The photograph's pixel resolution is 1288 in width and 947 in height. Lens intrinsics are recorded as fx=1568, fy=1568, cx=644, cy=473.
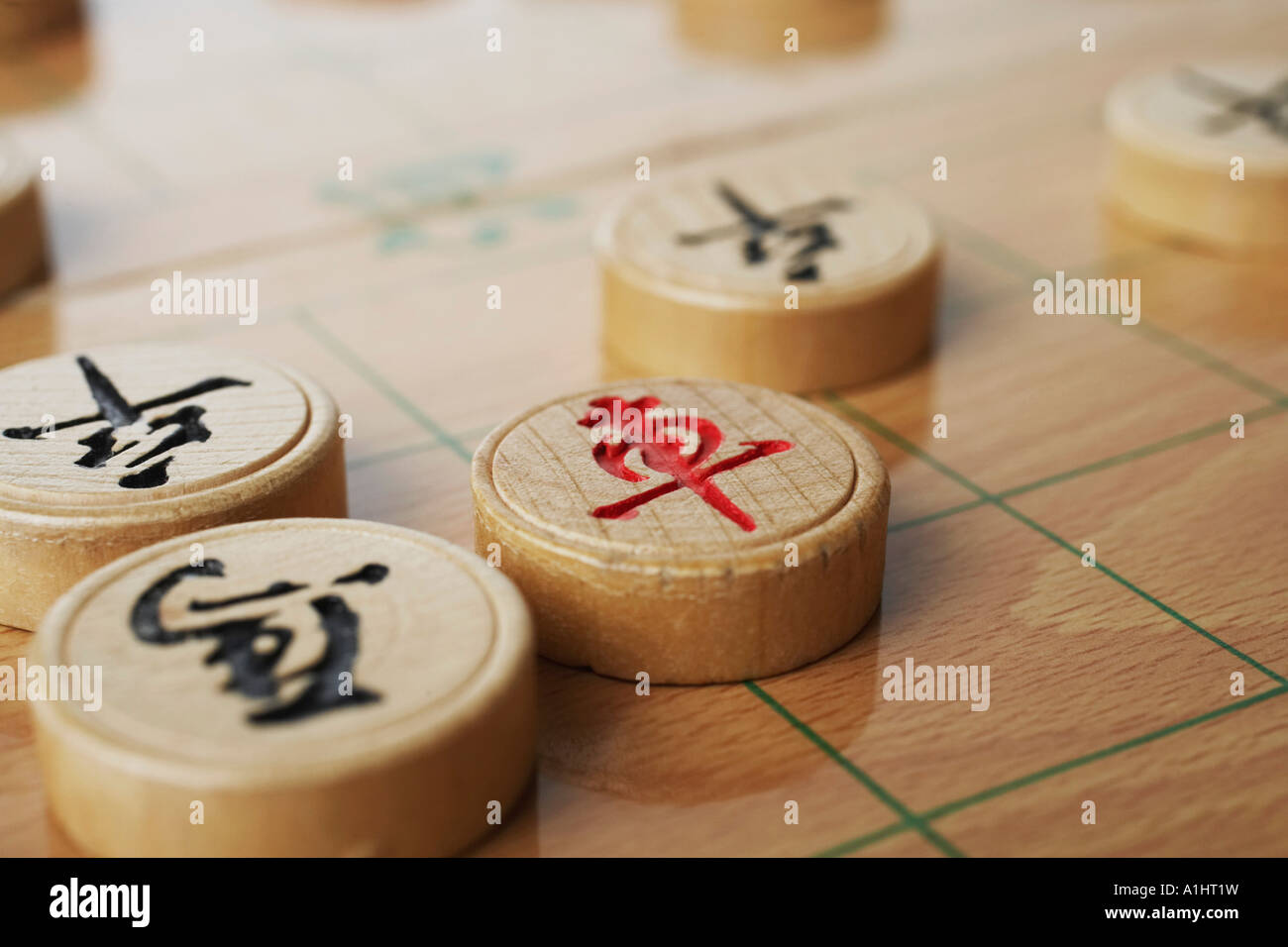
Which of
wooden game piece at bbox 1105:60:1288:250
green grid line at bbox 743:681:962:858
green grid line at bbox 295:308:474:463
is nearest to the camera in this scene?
green grid line at bbox 743:681:962:858

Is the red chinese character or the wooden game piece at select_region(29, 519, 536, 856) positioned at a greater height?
the red chinese character

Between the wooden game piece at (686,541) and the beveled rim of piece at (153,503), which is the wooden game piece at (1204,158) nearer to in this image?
the wooden game piece at (686,541)

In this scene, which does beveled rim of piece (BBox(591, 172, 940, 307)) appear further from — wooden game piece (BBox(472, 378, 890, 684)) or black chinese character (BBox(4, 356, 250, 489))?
black chinese character (BBox(4, 356, 250, 489))

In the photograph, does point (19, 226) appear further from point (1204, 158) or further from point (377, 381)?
point (1204, 158)

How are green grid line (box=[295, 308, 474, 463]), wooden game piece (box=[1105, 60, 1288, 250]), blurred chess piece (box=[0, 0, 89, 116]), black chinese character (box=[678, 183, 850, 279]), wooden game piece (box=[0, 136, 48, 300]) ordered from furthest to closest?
blurred chess piece (box=[0, 0, 89, 116]) → wooden game piece (box=[1105, 60, 1288, 250]) → wooden game piece (box=[0, 136, 48, 300]) → black chinese character (box=[678, 183, 850, 279]) → green grid line (box=[295, 308, 474, 463])

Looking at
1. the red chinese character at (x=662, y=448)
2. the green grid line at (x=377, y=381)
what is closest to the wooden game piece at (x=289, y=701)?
the red chinese character at (x=662, y=448)

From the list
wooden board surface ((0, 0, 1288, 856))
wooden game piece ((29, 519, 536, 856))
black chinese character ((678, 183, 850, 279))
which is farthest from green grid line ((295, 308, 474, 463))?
wooden game piece ((29, 519, 536, 856))

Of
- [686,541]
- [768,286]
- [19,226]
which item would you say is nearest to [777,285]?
[768,286]
